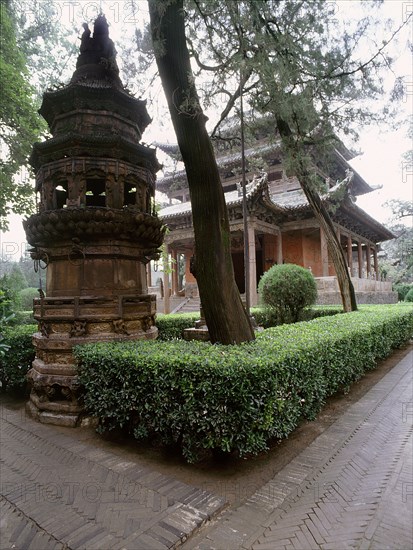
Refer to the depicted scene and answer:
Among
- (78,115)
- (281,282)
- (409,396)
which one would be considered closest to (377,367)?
(409,396)

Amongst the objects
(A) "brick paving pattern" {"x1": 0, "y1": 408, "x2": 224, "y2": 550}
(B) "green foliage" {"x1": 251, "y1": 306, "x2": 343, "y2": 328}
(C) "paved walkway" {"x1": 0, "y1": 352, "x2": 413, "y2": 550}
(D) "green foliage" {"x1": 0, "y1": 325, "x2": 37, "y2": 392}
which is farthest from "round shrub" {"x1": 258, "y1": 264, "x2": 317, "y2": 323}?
(A) "brick paving pattern" {"x1": 0, "y1": 408, "x2": 224, "y2": 550}

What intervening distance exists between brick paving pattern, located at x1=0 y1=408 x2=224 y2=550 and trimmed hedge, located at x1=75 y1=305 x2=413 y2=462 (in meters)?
0.43

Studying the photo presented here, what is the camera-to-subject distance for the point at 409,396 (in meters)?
5.63

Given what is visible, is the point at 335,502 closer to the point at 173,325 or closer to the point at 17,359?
Result: the point at 17,359

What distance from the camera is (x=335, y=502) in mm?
2795

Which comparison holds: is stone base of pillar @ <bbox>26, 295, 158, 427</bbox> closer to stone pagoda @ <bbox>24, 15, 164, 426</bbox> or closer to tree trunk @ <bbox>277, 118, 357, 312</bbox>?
stone pagoda @ <bbox>24, 15, 164, 426</bbox>

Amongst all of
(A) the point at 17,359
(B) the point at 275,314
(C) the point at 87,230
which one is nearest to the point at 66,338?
(C) the point at 87,230

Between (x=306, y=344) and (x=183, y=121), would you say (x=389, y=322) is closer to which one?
(x=306, y=344)

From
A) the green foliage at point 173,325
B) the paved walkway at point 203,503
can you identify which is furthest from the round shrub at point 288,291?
the paved walkway at point 203,503

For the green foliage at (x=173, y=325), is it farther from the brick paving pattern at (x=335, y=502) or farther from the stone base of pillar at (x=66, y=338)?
the brick paving pattern at (x=335, y=502)

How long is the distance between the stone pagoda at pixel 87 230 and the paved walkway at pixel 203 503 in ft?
4.38

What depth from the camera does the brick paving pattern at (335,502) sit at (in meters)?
2.36

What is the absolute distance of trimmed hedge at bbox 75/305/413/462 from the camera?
3.13m

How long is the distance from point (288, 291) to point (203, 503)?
8664 mm
